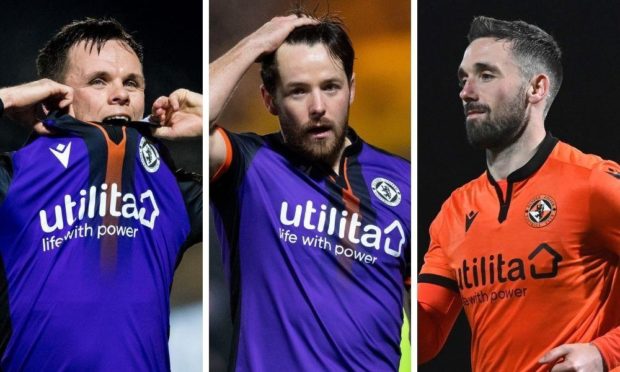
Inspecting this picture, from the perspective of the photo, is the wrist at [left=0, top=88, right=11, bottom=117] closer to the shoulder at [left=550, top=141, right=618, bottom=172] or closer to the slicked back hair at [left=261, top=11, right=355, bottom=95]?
the slicked back hair at [left=261, top=11, right=355, bottom=95]

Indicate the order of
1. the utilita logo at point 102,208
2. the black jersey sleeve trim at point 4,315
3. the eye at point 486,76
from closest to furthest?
1. the black jersey sleeve trim at point 4,315
2. the utilita logo at point 102,208
3. the eye at point 486,76

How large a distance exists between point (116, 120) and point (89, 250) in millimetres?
531

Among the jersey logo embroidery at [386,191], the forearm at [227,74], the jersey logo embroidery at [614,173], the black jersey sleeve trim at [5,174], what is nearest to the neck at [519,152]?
the jersey logo embroidery at [614,173]

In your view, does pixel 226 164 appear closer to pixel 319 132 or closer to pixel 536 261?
pixel 319 132

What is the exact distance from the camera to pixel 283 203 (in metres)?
3.76

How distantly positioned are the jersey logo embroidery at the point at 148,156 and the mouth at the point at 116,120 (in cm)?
10

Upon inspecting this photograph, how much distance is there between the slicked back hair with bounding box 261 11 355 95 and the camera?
12.4 ft

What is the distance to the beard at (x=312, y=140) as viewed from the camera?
379 centimetres

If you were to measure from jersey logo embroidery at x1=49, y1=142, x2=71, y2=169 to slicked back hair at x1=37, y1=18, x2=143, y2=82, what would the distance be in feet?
0.88

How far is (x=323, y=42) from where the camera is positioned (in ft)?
12.5

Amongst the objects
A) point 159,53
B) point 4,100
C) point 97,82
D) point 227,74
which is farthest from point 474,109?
point 4,100

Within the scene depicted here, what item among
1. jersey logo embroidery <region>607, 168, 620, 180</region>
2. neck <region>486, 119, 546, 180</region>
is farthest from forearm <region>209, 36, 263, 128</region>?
jersey logo embroidery <region>607, 168, 620, 180</region>

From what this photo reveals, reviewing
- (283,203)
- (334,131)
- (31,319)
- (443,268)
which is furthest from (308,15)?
(31,319)

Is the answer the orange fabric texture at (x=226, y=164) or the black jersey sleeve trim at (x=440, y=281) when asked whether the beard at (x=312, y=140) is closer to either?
the orange fabric texture at (x=226, y=164)
